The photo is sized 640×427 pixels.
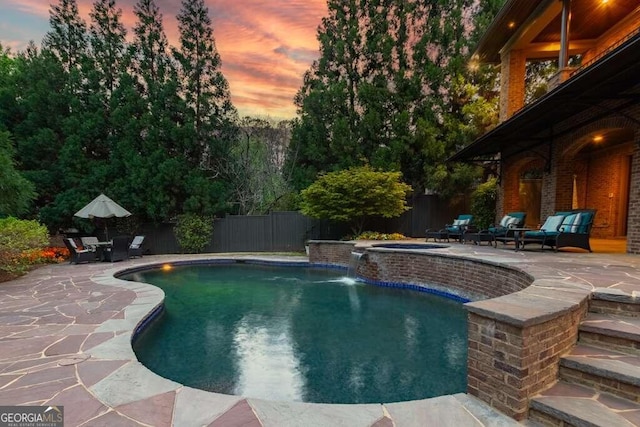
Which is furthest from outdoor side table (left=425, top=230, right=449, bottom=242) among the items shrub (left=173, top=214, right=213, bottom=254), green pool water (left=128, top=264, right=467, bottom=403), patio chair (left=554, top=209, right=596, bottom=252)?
shrub (left=173, top=214, right=213, bottom=254)

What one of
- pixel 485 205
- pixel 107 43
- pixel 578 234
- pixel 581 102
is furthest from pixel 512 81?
pixel 107 43

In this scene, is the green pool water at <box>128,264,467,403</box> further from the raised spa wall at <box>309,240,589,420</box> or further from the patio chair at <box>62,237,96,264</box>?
the patio chair at <box>62,237,96,264</box>

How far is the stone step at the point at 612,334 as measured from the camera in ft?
8.34

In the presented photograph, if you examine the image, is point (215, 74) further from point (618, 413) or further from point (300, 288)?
point (618, 413)

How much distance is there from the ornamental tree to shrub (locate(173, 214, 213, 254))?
4.72 metres

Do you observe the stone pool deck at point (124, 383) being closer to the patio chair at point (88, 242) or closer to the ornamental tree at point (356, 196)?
the patio chair at point (88, 242)

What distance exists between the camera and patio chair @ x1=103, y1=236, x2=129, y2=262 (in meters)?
10.3

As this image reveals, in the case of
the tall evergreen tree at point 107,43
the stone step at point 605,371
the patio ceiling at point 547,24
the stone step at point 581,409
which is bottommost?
the stone step at point 581,409

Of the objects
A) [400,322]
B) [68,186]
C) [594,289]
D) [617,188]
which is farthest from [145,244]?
[617,188]

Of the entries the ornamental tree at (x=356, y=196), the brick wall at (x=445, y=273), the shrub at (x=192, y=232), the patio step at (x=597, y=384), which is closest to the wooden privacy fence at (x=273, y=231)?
the shrub at (x=192, y=232)

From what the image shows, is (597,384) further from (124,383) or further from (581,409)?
(124,383)

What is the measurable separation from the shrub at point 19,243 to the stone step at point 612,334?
10.2m

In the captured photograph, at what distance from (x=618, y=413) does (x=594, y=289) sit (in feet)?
5.71

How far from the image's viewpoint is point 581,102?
20.9ft
